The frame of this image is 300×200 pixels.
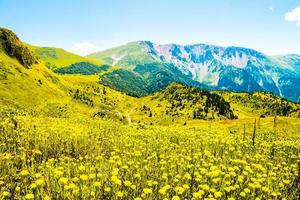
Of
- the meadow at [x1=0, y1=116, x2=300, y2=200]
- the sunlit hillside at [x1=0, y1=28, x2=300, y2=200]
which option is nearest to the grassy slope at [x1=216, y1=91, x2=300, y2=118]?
the sunlit hillside at [x1=0, y1=28, x2=300, y2=200]

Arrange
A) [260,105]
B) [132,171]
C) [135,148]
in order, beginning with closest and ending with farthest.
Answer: [132,171]
[135,148]
[260,105]

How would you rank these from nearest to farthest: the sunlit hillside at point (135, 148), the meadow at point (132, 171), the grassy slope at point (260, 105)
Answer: the meadow at point (132, 171) → the sunlit hillside at point (135, 148) → the grassy slope at point (260, 105)

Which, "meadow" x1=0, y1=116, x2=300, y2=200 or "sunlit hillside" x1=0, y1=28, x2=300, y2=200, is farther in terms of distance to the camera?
"sunlit hillside" x1=0, y1=28, x2=300, y2=200

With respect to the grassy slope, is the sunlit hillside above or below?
above

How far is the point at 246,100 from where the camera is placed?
7756 inches

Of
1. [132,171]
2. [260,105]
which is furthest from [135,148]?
[260,105]

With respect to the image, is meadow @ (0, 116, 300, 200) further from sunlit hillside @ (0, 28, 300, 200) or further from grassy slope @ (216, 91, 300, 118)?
grassy slope @ (216, 91, 300, 118)

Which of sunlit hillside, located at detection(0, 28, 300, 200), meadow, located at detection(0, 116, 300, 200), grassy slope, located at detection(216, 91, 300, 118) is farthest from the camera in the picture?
grassy slope, located at detection(216, 91, 300, 118)

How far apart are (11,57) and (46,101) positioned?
29.2 meters

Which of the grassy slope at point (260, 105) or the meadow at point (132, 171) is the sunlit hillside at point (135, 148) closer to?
the meadow at point (132, 171)

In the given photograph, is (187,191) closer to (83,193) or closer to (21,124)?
(83,193)

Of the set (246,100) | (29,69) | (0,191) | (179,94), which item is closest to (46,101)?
(29,69)

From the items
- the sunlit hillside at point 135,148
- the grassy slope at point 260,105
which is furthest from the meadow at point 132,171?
the grassy slope at point 260,105

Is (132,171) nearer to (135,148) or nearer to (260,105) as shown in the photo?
(135,148)
